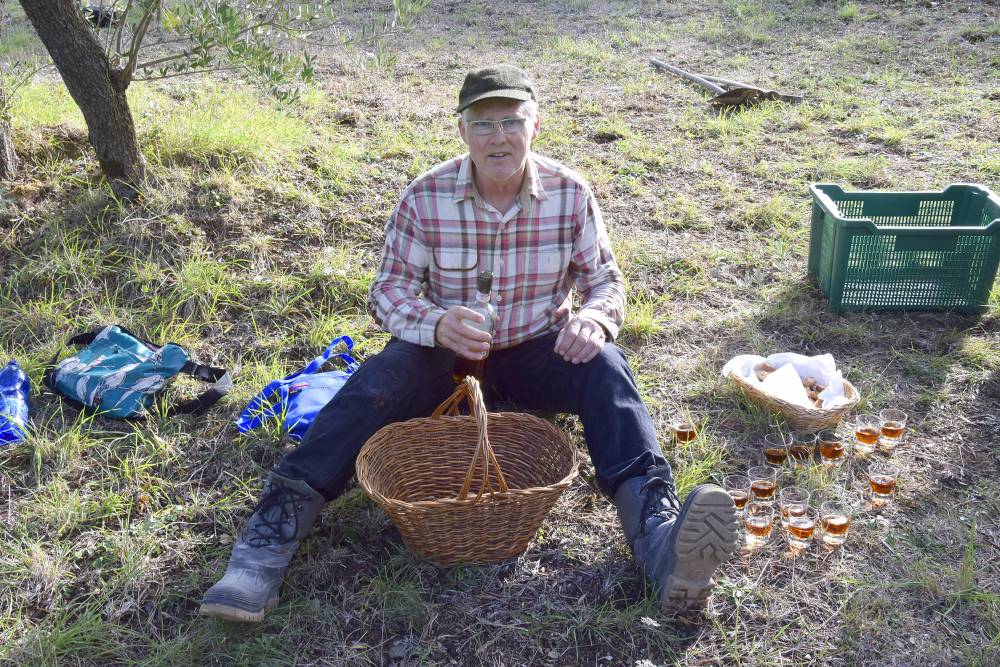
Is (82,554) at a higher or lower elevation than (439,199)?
lower

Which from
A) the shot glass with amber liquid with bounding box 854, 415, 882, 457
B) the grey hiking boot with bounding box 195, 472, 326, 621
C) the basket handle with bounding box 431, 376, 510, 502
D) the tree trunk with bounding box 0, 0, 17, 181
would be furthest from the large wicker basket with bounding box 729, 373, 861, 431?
the tree trunk with bounding box 0, 0, 17, 181

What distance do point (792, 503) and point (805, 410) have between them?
2.06 ft

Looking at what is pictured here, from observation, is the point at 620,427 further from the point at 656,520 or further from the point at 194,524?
the point at 194,524

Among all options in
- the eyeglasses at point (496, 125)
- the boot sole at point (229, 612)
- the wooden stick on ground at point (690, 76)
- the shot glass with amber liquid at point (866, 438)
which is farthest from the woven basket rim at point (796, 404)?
the wooden stick on ground at point (690, 76)

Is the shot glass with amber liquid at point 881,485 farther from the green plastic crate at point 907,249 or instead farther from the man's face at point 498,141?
the man's face at point 498,141

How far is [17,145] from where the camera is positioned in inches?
191

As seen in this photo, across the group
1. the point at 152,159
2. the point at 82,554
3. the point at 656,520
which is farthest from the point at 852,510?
the point at 152,159

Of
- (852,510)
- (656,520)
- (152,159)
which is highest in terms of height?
(152,159)

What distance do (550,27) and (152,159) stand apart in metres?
6.66

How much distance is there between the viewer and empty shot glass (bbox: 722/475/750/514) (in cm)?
287

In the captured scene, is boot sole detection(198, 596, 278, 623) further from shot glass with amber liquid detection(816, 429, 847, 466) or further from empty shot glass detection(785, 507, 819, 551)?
shot glass with amber liquid detection(816, 429, 847, 466)

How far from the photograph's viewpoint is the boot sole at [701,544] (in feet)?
7.45

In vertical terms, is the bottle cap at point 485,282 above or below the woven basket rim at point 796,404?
above

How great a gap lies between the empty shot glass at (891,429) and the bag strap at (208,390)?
8.77 feet
